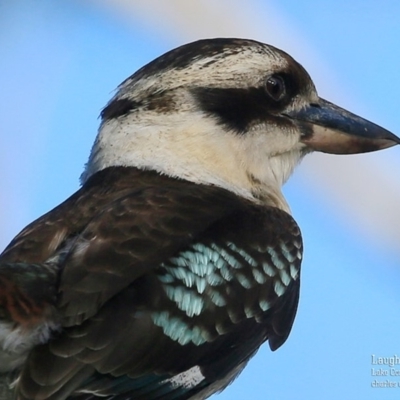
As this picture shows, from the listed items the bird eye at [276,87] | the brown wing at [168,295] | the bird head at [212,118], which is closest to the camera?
the brown wing at [168,295]

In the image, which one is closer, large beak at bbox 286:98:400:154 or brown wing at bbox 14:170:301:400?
brown wing at bbox 14:170:301:400

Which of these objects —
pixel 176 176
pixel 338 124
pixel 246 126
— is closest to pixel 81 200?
pixel 176 176

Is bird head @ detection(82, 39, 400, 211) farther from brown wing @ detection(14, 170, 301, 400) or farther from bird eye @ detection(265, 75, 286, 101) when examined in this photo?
brown wing @ detection(14, 170, 301, 400)

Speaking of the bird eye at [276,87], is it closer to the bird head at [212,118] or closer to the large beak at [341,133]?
the bird head at [212,118]

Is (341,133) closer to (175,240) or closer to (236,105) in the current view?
(236,105)

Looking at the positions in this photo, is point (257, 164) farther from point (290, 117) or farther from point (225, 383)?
point (225, 383)

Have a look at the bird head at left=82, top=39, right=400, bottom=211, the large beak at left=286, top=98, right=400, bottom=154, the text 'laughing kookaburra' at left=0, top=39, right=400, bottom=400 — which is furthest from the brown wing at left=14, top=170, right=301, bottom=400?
the large beak at left=286, top=98, right=400, bottom=154

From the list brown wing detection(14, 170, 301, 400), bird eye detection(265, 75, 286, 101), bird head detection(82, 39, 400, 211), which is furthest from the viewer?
bird eye detection(265, 75, 286, 101)

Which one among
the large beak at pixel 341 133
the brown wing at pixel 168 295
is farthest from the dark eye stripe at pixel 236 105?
the brown wing at pixel 168 295
